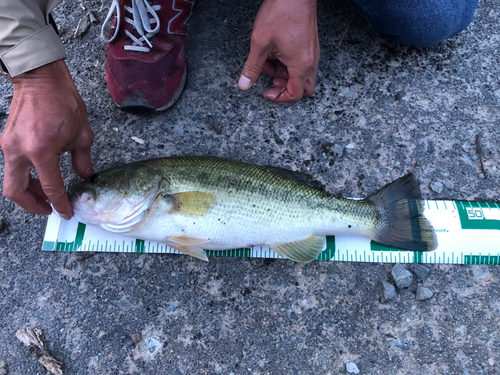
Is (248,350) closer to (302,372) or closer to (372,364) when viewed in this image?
(302,372)

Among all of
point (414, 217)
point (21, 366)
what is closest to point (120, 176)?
point (21, 366)

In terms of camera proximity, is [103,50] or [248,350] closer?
[248,350]

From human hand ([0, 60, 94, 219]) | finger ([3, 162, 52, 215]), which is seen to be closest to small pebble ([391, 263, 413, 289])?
human hand ([0, 60, 94, 219])

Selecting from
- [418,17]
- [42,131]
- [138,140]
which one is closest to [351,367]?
[138,140]

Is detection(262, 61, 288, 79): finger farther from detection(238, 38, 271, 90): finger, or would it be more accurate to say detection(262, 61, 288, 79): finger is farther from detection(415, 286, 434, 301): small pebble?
detection(415, 286, 434, 301): small pebble

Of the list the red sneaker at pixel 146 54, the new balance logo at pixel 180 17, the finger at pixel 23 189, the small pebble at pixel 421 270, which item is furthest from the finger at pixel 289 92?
the finger at pixel 23 189
